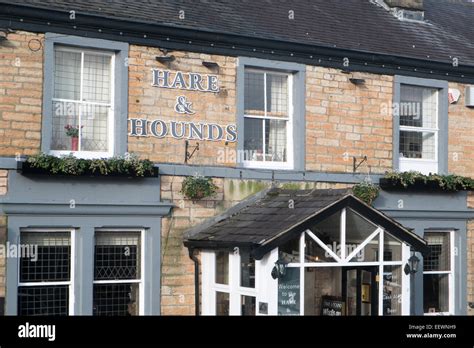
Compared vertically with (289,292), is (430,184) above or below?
above

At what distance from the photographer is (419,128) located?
1655 cm

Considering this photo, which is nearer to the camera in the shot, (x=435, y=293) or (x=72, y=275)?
(x=72, y=275)

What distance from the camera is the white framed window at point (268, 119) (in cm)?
1497

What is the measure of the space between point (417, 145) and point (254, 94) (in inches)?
145

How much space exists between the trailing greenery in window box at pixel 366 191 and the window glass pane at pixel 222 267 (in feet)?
9.62

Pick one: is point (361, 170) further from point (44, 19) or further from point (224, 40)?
point (44, 19)

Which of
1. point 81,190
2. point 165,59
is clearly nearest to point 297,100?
point 165,59

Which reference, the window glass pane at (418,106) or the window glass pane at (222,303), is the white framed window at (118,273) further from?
the window glass pane at (418,106)

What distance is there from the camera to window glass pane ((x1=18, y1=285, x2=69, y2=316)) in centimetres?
1288

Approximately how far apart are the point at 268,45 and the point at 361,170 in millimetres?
2946

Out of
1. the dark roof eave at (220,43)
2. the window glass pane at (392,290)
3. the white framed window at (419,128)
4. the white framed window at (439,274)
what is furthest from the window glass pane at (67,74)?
the white framed window at (439,274)

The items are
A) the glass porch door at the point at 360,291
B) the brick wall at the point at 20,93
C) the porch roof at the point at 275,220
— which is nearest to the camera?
the porch roof at the point at 275,220

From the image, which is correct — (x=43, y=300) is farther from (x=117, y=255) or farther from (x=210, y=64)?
(x=210, y=64)
